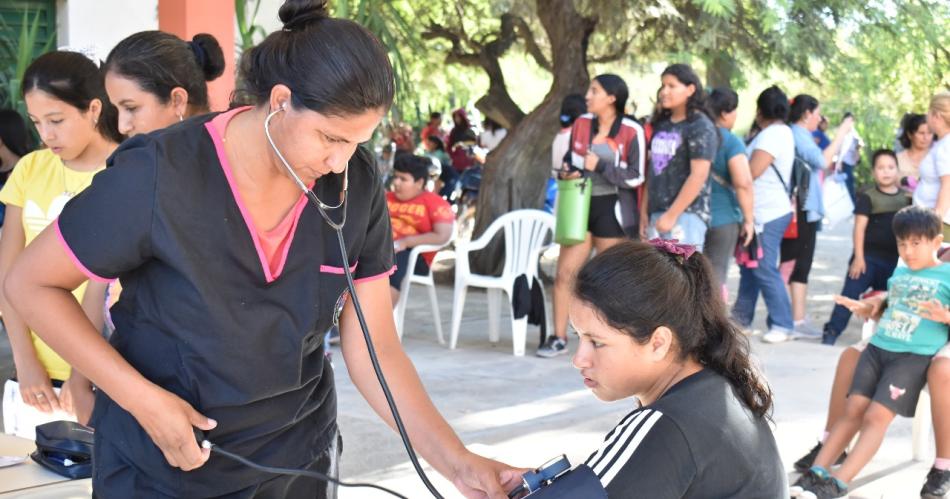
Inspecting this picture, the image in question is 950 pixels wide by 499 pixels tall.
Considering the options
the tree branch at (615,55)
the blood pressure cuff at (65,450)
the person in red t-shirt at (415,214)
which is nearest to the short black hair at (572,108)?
the person in red t-shirt at (415,214)

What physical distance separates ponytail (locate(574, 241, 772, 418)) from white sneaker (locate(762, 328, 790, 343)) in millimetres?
5985

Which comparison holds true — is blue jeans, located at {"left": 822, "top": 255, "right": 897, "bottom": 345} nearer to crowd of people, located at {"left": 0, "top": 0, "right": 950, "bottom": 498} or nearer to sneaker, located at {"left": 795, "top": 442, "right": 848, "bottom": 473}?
sneaker, located at {"left": 795, "top": 442, "right": 848, "bottom": 473}

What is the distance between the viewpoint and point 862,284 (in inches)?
315

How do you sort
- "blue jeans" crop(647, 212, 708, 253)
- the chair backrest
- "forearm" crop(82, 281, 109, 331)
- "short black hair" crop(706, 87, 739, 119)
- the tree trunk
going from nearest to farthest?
"forearm" crop(82, 281, 109, 331)
"blue jeans" crop(647, 212, 708, 253)
the chair backrest
"short black hair" crop(706, 87, 739, 119)
the tree trunk

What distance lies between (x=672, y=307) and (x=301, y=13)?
0.84m

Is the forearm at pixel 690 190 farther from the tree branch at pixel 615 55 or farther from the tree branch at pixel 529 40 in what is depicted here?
the tree branch at pixel 529 40

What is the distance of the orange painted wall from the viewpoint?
20.2ft

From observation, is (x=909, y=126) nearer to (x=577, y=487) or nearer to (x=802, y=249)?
(x=802, y=249)

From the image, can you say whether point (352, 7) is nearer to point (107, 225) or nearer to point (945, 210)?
point (945, 210)

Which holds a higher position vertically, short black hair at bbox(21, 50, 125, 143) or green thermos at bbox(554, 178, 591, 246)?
short black hair at bbox(21, 50, 125, 143)

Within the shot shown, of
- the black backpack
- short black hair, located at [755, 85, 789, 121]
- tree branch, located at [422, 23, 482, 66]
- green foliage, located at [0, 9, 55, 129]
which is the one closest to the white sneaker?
the black backpack

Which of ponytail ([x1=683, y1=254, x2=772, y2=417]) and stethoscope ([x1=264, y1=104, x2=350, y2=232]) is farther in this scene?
ponytail ([x1=683, y1=254, x2=772, y2=417])

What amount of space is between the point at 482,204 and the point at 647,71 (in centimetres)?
353

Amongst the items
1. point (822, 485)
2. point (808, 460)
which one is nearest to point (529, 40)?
point (808, 460)
